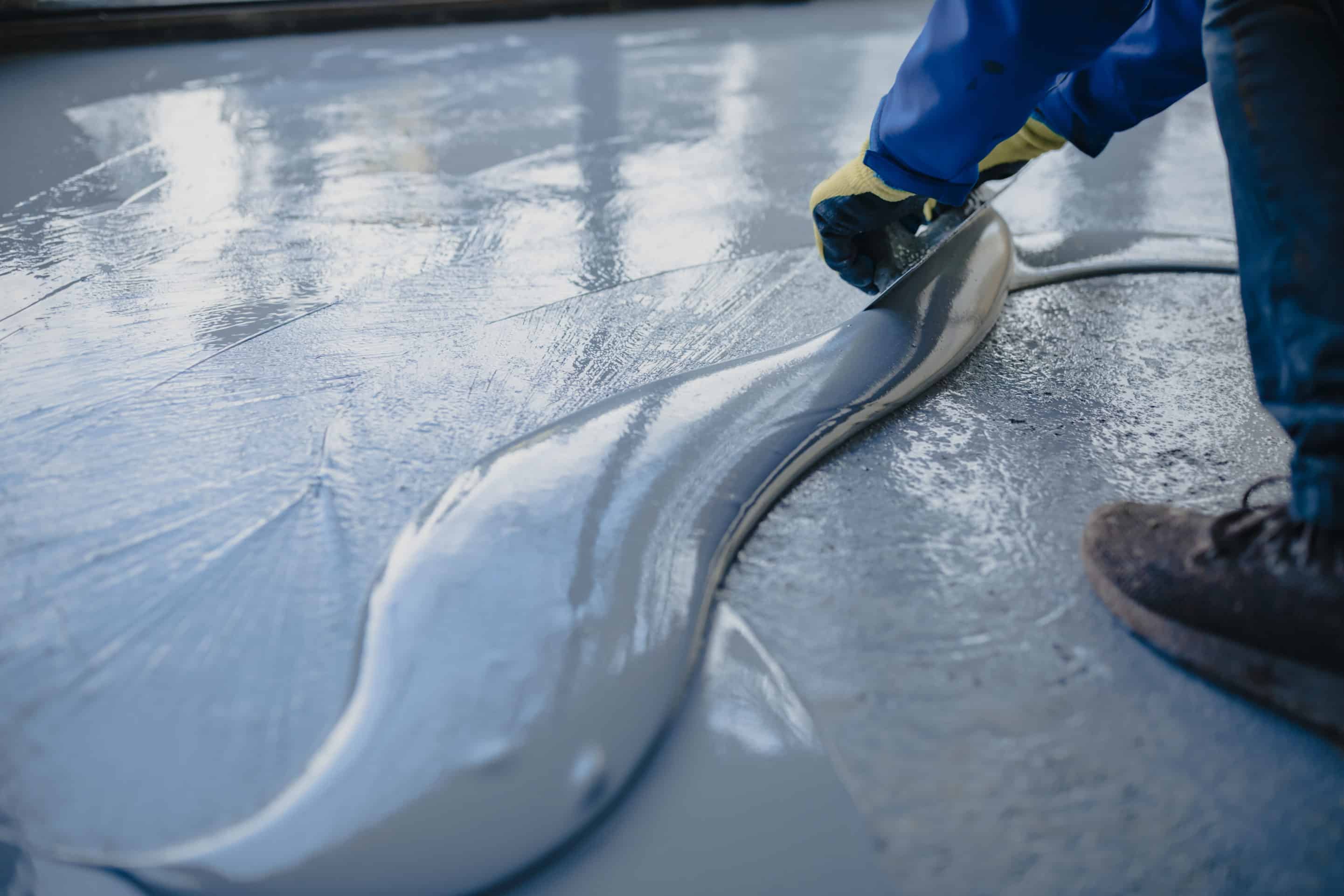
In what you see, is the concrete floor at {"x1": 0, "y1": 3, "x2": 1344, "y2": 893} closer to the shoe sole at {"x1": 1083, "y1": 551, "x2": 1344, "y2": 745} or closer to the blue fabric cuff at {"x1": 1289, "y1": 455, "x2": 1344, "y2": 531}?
the shoe sole at {"x1": 1083, "y1": 551, "x2": 1344, "y2": 745}

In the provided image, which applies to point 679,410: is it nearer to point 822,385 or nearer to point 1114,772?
point 822,385

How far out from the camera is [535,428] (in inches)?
49.9

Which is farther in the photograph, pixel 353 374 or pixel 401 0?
pixel 401 0

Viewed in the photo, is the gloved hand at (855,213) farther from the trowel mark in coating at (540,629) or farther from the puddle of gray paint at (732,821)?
the puddle of gray paint at (732,821)

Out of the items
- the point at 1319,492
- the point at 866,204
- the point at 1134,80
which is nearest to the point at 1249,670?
the point at 1319,492

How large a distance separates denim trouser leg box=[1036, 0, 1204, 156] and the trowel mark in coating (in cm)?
57

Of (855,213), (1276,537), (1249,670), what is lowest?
(1249,670)

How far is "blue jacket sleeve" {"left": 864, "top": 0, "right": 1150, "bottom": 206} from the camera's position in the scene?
1.07 metres

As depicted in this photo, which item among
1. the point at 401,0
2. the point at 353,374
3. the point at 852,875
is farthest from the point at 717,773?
the point at 401,0

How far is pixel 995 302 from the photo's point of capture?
1.59 meters

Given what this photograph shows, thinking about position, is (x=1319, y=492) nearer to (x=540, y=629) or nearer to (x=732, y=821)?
(x=732, y=821)

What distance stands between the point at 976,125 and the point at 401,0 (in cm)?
321

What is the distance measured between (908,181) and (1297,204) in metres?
0.53

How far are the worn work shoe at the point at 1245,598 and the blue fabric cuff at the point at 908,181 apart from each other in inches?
22.5
